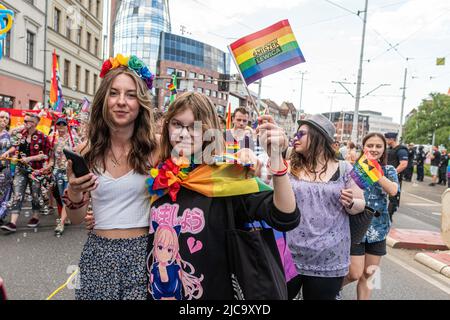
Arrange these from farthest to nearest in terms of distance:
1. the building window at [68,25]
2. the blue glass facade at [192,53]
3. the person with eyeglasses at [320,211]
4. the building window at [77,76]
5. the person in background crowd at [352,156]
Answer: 1. the blue glass facade at [192,53]
2. the building window at [77,76]
3. the building window at [68,25]
4. the person in background crowd at [352,156]
5. the person with eyeglasses at [320,211]

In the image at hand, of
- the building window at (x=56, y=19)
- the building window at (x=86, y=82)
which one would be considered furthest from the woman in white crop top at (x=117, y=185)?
the building window at (x=86, y=82)

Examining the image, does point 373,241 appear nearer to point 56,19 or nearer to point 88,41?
point 56,19

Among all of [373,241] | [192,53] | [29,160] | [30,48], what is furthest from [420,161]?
[192,53]

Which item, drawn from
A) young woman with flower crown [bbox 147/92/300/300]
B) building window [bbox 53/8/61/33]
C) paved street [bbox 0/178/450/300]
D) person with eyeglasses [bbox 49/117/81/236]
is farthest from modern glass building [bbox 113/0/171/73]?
young woman with flower crown [bbox 147/92/300/300]

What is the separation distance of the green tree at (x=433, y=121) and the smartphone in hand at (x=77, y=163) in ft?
183

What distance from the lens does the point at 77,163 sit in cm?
153

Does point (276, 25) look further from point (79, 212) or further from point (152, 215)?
point (79, 212)

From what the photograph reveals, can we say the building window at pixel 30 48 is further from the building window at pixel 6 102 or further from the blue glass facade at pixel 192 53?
the blue glass facade at pixel 192 53

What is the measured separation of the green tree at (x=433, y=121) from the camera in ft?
164

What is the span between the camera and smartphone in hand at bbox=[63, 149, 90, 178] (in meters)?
1.52

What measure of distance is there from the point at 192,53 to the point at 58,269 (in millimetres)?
65009

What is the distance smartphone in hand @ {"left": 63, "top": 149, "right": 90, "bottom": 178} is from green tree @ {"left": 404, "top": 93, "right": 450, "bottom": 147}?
55.6 metres

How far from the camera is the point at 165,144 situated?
177 cm

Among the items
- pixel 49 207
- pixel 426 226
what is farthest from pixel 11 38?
pixel 426 226
